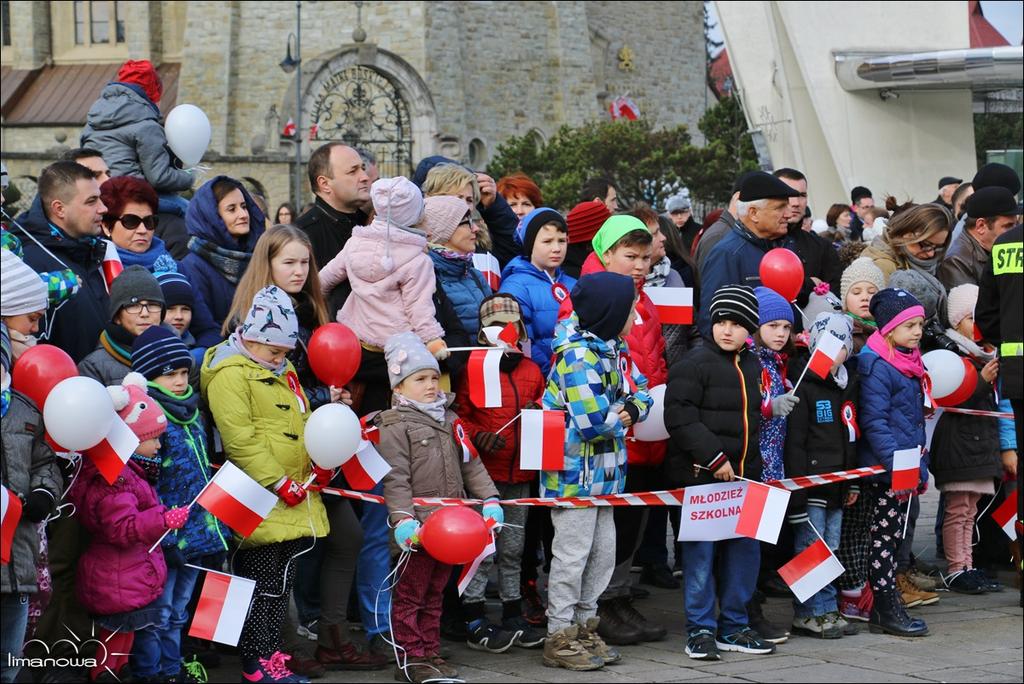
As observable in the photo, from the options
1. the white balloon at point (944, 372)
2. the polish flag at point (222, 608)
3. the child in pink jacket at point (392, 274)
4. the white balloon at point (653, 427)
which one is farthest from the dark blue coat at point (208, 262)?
the white balloon at point (944, 372)

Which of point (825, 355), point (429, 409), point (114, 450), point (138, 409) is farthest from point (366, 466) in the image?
point (825, 355)

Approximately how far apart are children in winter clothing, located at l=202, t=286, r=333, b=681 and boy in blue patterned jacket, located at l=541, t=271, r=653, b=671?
121 cm

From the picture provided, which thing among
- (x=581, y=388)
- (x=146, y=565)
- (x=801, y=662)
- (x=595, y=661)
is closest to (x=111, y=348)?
(x=146, y=565)

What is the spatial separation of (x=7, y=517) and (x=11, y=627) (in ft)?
1.78

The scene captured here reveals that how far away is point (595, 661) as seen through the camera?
23.8 feet

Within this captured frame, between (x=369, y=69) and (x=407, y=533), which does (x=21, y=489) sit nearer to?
(x=407, y=533)

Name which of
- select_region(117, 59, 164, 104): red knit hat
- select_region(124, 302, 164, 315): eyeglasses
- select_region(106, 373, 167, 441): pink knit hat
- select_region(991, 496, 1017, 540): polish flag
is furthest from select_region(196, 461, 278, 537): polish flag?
select_region(991, 496, 1017, 540): polish flag

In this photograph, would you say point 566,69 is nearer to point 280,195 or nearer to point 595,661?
point 280,195

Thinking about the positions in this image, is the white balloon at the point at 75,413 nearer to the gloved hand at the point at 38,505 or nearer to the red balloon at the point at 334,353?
the gloved hand at the point at 38,505

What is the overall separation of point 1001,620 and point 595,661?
2.64 m

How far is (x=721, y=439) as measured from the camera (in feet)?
24.9

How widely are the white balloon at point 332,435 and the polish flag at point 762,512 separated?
80.9 inches

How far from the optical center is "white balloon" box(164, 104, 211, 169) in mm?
9344

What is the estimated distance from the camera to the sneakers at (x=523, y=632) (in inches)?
304
